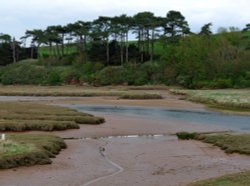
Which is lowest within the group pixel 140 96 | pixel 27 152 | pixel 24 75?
pixel 140 96

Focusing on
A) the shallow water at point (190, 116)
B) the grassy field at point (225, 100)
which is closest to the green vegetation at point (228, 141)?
the shallow water at point (190, 116)

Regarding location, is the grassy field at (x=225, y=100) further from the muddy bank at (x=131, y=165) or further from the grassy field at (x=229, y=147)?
the muddy bank at (x=131, y=165)

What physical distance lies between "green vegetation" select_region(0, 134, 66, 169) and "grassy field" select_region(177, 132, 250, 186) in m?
7.81

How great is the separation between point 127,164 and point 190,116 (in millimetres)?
27758

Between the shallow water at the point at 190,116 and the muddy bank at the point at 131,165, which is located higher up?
the muddy bank at the point at 131,165

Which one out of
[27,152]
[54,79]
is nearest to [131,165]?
[27,152]

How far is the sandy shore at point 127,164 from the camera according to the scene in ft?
63.8

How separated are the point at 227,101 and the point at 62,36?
77119mm

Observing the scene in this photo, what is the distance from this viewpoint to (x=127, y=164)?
2361cm

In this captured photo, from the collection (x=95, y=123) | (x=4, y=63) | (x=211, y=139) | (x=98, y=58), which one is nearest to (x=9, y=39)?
(x=4, y=63)

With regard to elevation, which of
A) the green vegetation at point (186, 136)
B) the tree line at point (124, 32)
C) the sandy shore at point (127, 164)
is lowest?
the green vegetation at point (186, 136)

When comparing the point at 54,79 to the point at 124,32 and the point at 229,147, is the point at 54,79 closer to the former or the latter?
the point at 124,32

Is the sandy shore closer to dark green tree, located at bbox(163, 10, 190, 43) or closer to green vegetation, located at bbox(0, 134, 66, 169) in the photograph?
green vegetation, located at bbox(0, 134, 66, 169)

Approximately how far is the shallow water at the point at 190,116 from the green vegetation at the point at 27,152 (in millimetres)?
18204
